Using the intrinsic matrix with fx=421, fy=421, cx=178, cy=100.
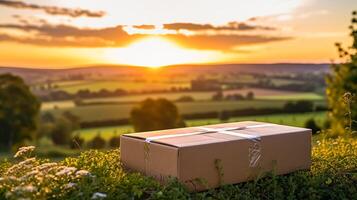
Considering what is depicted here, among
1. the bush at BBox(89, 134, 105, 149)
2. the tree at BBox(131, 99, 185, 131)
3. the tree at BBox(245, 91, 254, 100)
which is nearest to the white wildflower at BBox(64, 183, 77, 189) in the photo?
the bush at BBox(89, 134, 105, 149)

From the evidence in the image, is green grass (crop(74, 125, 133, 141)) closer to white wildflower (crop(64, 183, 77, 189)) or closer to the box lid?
the box lid

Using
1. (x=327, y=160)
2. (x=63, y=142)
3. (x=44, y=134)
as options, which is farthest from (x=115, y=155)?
(x=44, y=134)

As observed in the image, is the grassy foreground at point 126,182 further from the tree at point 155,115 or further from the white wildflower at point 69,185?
the tree at point 155,115

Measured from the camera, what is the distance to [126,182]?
262 centimetres

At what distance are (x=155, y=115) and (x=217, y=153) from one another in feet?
38.6

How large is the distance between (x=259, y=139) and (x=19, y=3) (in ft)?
25.3

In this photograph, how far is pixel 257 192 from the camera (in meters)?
2.88

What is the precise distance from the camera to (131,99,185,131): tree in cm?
1363

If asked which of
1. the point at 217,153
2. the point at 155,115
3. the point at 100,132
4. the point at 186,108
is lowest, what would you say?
the point at 100,132

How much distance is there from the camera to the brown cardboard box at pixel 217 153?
8.63 feet

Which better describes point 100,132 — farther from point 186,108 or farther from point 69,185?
point 69,185

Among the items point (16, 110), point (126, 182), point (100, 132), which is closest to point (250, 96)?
point (100, 132)

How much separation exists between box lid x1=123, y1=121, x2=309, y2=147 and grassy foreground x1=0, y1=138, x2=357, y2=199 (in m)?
0.27

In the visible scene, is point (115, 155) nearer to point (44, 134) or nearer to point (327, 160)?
point (327, 160)
